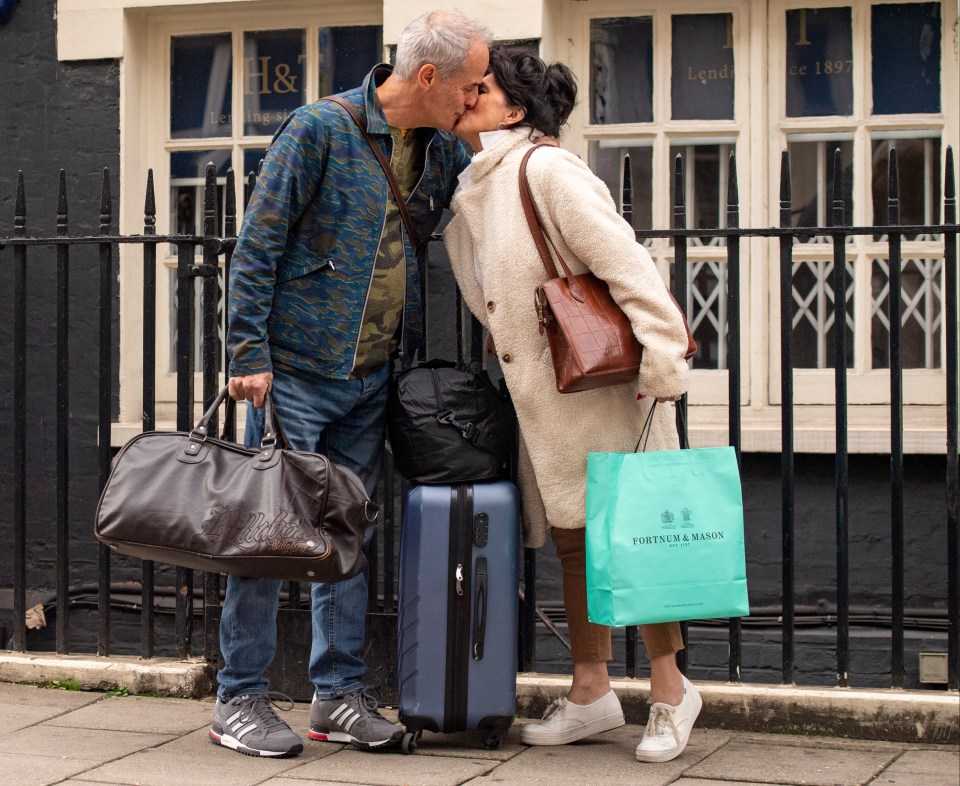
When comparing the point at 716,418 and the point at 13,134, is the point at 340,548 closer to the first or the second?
the point at 716,418

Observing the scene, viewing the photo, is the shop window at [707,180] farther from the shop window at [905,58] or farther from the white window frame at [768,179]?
the shop window at [905,58]

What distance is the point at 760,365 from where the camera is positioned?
566 cm

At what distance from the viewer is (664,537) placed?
11.1 feet

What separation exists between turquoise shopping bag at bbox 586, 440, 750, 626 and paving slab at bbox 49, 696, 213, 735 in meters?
1.43

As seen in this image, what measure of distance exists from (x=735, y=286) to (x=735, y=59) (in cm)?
207

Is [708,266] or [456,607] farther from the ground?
[708,266]

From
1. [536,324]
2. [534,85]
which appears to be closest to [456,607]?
[536,324]

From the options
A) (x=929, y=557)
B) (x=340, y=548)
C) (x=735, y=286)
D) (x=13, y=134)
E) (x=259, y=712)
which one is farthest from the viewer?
(x=13, y=134)

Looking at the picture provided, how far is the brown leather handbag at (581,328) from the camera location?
130 inches

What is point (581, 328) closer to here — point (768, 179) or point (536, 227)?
point (536, 227)

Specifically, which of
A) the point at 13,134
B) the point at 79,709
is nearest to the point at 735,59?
the point at 13,134

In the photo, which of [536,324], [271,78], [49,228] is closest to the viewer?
[536,324]

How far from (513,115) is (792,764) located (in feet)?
6.58

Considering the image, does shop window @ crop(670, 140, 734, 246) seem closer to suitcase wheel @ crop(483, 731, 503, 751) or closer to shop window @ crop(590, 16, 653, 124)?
shop window @ crop(590, 16, 653, 124)
